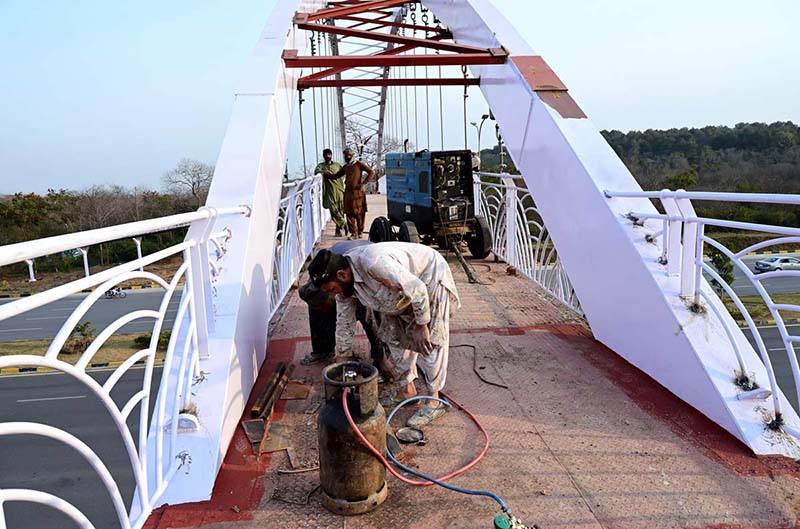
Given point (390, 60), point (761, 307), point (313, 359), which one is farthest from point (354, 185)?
point (761, 307)

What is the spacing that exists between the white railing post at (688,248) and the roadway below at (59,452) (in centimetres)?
1155

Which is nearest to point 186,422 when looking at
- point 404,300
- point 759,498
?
point 404,300

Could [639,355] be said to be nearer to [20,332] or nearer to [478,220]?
[478,220]

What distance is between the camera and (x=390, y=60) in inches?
237

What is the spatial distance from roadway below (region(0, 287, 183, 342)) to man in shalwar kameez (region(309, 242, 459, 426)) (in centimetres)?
2432

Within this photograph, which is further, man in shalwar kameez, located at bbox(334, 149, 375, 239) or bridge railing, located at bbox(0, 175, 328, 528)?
man in shalwar kameez, located at bbox(334, 149, 375, 239)

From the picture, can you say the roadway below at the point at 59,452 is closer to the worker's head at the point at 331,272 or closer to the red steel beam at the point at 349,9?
the red steel beam at the point at 349,9

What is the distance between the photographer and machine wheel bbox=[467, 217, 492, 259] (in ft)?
27.4

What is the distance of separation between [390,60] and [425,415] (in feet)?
14.0

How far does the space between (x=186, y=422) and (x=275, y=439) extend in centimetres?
56

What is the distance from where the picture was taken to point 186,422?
2.62 metres

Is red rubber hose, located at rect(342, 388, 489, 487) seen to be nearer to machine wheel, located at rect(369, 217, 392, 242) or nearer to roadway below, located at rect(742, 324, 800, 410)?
machine wheel, located at rect(369, 217, 392, 242)

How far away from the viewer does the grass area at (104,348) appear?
70.6 feet

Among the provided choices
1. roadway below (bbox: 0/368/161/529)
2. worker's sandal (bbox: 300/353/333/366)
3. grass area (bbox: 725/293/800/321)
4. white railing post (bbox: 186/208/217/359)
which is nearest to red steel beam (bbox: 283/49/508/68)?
worker's sandal (bbox: 300/353/333/366)
